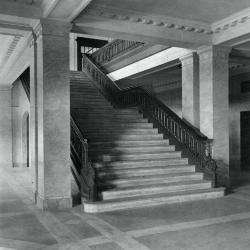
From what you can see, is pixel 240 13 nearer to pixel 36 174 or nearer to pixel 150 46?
pixel 150 46

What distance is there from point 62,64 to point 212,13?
4.04 meters

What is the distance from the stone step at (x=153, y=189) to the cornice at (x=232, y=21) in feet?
13.7

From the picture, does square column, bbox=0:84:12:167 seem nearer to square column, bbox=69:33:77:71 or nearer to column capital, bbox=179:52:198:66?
square column, bbox=69:33:77:71

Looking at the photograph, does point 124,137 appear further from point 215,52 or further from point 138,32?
point 215,52

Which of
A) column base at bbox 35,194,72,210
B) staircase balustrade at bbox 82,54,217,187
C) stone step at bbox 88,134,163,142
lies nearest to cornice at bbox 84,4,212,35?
staircase balustrade at bbox 82,54,217,187

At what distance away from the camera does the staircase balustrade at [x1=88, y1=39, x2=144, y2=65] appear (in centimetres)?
1418

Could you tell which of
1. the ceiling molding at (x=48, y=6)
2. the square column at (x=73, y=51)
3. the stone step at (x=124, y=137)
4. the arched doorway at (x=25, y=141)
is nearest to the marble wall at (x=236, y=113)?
the stone step at (x=124, y=137)

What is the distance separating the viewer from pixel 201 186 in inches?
346

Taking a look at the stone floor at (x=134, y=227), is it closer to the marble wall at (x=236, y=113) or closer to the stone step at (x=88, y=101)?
the stone step at (x=88, y=101)

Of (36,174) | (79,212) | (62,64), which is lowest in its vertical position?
(79,212)

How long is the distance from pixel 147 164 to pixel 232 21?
14.3ft

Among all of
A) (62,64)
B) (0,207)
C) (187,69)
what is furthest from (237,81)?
(0,207)

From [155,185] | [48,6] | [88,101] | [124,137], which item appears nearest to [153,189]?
[155,185]

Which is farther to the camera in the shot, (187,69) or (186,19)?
(187,69)
